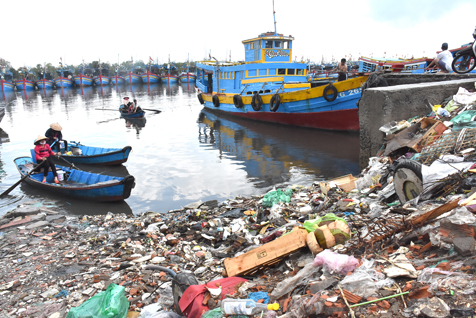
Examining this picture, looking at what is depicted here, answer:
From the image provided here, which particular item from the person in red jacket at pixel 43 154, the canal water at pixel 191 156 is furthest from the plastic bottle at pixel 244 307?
the person in red jacket at pixel 43 154

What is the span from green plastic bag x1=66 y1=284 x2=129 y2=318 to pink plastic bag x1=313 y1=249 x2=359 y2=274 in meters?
1.86

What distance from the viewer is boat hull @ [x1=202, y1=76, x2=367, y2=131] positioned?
1323 cm

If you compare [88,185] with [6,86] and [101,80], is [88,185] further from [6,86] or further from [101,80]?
[101,80]

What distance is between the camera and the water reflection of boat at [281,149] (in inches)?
401

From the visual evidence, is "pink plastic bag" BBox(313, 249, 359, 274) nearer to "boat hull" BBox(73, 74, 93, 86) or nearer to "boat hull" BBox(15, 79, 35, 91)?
"boat hull" BBox(15, 79, 35, 91)

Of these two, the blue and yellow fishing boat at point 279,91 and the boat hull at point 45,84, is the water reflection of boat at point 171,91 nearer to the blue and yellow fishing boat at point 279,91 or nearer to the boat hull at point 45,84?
the blue and yellow fishing boat at point 279,91

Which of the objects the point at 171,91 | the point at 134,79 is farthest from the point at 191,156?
the point at 134,79

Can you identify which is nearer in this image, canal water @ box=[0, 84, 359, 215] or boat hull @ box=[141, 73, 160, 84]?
canal water @ box=[0, 84, 359, 215]

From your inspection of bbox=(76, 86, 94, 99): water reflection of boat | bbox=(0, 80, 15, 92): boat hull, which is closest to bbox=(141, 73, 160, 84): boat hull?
bbox=(76, 86, 94, 99): water reflection of boat

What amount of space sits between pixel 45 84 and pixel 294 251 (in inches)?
2242

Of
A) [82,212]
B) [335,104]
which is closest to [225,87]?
[335,104]

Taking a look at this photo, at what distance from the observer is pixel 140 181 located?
9.98 meters

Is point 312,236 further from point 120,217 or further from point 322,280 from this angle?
point 120,217

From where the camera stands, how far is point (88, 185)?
8328 mm
